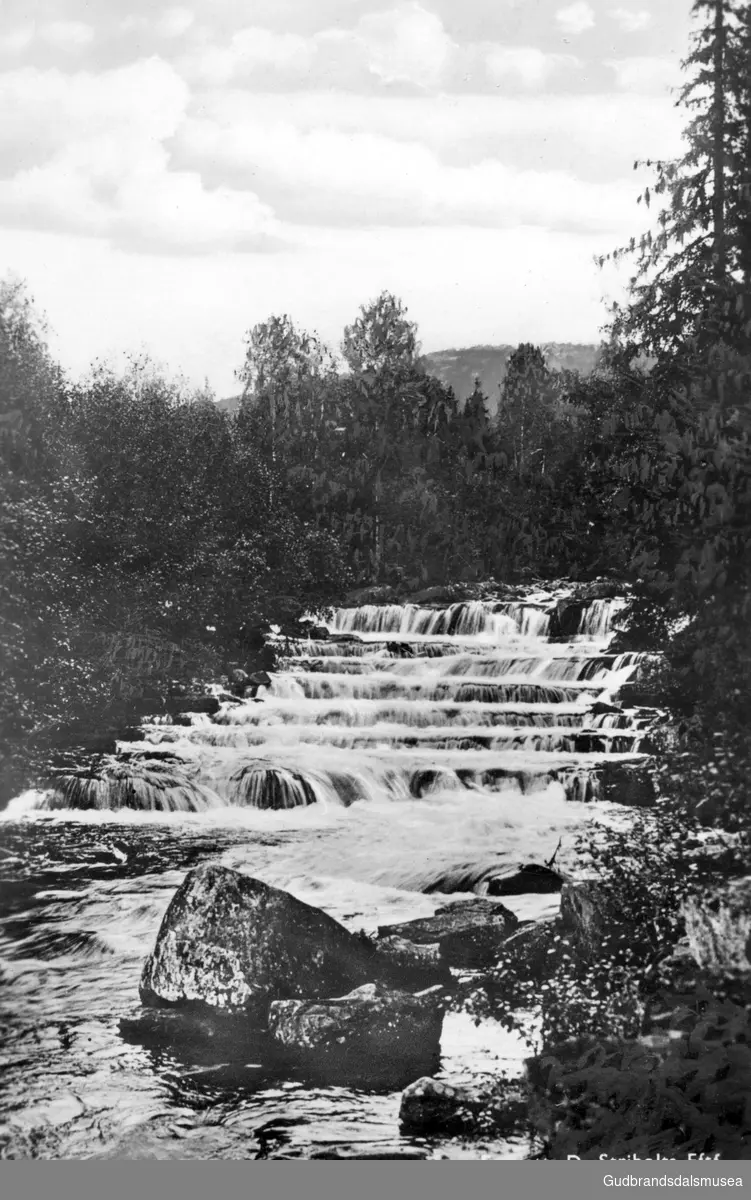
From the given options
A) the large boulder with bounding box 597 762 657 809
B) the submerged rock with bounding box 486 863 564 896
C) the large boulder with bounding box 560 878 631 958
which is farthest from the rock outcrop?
the submerged rock with bounding box 486 863 564 896

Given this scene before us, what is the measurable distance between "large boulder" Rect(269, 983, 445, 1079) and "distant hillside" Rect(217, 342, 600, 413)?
2366 millimetres

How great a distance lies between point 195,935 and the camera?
13.3 feet

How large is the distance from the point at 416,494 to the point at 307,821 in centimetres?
142

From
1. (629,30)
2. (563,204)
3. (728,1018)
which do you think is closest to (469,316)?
(563,204)

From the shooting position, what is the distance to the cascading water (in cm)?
383

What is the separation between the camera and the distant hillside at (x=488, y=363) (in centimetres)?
451

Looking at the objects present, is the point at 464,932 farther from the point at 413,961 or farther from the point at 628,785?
the point at 628,785

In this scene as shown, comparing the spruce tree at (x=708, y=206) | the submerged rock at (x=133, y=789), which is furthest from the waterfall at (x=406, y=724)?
the spruce tree at (x=708, y=206)

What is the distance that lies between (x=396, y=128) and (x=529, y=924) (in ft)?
10.9

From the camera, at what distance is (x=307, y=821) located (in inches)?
169

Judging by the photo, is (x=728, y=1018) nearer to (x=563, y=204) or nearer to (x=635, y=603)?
(x=635, y=603)

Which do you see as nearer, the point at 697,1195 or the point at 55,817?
the point at 697,1195

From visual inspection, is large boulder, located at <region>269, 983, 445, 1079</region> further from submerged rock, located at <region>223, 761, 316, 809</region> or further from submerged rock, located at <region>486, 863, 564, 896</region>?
submerged rock, located at <region>223, 761, 316, 809</region>

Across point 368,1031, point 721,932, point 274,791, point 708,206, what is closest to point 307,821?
point 274,791
